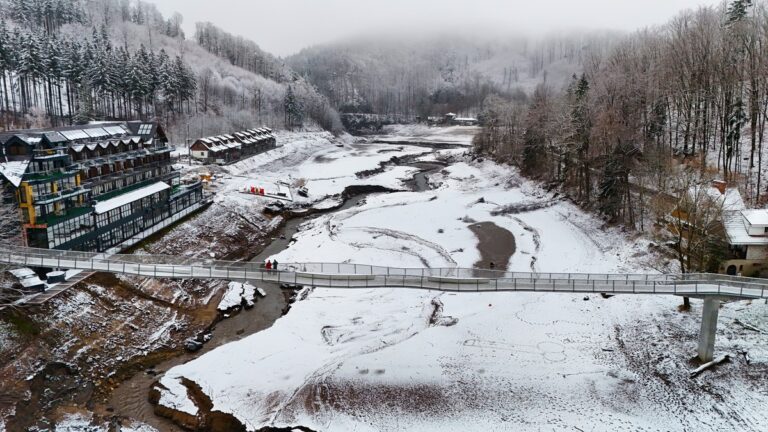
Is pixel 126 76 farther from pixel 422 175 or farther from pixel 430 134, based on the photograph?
pixel 430 134

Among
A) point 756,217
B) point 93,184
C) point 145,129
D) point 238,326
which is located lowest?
point 238,326

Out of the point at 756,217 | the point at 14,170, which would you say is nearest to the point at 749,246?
the point at 756,217

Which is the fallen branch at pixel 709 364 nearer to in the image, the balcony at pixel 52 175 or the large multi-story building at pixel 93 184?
the large multi-story building at pixel 93 184

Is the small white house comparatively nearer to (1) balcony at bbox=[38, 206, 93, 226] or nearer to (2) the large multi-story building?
(2) the large multi-story building

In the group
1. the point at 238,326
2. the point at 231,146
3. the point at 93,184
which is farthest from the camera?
the point at 231,146

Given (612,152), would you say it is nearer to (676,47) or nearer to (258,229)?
(676,47)

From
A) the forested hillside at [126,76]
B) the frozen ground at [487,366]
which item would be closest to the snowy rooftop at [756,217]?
the frozen ground at [487,366]
